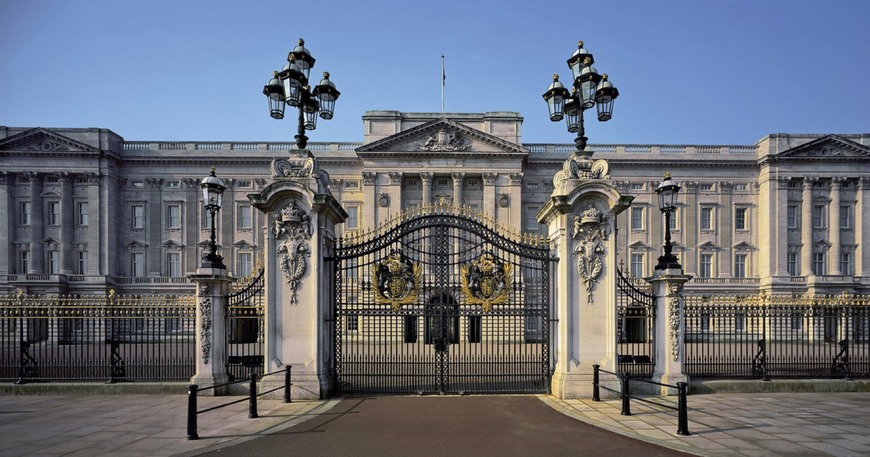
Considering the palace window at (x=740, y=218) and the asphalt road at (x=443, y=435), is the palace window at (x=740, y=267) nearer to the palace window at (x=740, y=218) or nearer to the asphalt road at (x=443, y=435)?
the palace window at (x=740, y=218)

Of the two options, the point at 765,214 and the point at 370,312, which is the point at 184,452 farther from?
the point at 765,214

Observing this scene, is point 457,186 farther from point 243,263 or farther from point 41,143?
point 41,143

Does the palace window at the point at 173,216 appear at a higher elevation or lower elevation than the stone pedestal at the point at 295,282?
higher

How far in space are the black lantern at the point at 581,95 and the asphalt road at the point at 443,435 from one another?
6910 mm

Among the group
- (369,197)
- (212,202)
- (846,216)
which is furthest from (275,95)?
(846,216)

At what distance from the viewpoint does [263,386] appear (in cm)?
1354

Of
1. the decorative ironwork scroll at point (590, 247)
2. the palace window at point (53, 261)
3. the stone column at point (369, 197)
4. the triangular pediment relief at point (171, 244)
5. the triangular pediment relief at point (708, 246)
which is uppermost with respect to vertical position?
the stone column at point (369, 197)

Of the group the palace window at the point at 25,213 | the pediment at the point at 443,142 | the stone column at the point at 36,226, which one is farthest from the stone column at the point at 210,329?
the palace window at the point at 25,213

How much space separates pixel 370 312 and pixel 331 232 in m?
2.46

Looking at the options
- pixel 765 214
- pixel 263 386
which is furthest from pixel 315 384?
pixel 765 214

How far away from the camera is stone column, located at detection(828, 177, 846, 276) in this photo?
174 ft

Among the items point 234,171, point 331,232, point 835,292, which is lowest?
point 835,292

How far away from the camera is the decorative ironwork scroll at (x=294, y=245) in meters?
13.7

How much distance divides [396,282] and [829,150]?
2226 inches
